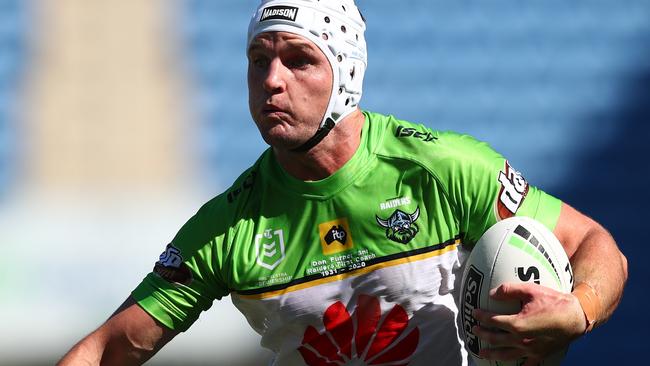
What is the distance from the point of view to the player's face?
3.80 meters

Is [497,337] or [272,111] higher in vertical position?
[272,111]

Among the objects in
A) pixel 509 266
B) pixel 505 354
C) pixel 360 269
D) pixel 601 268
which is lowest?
pixel 505 354

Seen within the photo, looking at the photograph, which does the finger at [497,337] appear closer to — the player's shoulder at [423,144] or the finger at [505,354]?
the finger at [505,354]

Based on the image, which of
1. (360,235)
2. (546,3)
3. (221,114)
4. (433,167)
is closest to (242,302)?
(360,235)

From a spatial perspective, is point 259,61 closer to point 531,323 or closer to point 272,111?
point 272,111

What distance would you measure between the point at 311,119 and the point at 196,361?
15.0 ft

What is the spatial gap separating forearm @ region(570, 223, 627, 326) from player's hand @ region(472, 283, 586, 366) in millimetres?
252

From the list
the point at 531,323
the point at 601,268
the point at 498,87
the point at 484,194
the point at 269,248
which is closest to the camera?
the point at 531,323

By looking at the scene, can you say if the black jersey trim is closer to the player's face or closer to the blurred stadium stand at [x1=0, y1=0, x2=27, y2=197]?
the player's face

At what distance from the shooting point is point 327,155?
397cm

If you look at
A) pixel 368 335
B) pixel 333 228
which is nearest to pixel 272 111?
pixel 333 228

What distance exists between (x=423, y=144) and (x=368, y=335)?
69 centimetres

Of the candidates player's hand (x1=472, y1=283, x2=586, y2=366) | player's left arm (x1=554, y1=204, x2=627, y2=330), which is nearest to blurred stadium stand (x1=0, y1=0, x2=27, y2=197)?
player's left arm (x1=554, y1=204, x2=627, y2=330)

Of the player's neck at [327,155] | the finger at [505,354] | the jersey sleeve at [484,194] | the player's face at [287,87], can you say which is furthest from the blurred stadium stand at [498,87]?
the finger at [505,354]
